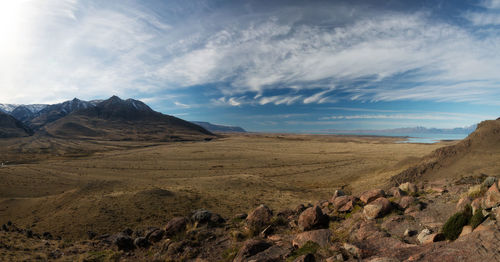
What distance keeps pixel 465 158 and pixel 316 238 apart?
1037 inches

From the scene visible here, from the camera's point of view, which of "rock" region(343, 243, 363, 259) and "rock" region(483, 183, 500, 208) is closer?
"rock" region(343, 243, 363, 259)

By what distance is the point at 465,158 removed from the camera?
24828mm

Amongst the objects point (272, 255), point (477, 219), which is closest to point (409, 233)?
point (477, 219)

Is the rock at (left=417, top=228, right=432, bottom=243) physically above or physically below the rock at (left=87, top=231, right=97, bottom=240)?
above

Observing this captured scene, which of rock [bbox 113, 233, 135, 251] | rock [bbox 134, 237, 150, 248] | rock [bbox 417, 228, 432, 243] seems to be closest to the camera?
rock [bbox 417, 228, 432, 243]

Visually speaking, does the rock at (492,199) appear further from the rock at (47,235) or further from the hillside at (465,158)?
the rock at (47,235)

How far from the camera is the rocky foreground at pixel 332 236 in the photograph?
22.5 feet

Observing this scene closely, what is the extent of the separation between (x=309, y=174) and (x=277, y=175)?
5.92 m

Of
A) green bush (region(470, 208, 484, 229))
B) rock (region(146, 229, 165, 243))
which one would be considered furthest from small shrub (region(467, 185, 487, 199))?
rock (region(146, 229, 165, 243))

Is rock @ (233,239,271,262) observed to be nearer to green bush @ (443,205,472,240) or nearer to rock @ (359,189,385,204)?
green bush @ (443,205,472,240)

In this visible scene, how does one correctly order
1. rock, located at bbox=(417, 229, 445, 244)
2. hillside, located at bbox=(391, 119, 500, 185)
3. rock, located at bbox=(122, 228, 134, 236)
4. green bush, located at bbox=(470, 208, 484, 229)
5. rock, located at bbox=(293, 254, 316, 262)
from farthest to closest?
hillside, located at bbox=(391, 119, 500, 185) → rock, located at bbox=(122, 228, 134, 236) → rock, located at bbox=(293, 254, 316, 262) → rock, located at bbox=(417, 229, 445, 244) → green bush, located at bbox=(470, 208, 484, 229)

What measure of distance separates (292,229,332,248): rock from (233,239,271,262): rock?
4.18ft

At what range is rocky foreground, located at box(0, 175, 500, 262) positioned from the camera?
6.86 meters

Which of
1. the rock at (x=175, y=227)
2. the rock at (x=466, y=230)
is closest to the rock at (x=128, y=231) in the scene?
the rock at (x=175, y=227)
